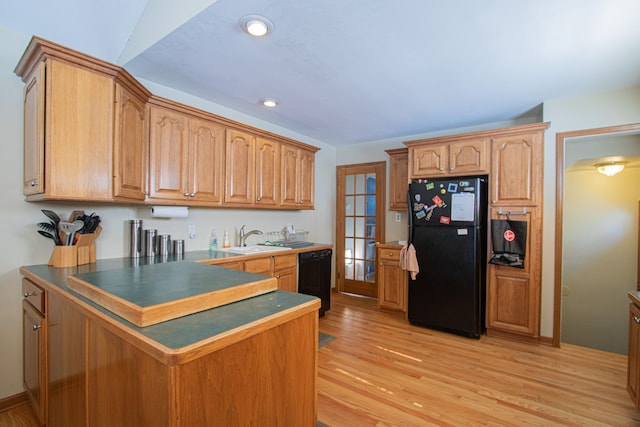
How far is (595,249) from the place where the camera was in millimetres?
4191

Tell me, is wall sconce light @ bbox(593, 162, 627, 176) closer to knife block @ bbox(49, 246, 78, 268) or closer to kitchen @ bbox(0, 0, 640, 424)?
kitchen @ bbox(0, 0, 640, 424)

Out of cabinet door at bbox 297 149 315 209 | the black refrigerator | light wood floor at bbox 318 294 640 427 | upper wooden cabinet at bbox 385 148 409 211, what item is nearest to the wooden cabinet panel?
light wood floor at bbox 318 294 640 427

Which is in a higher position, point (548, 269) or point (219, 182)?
point (219, 182)

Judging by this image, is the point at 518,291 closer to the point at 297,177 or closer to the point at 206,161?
the point at 297,177

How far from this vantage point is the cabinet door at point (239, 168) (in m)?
2.97

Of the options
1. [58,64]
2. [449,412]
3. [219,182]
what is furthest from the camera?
[219,182]

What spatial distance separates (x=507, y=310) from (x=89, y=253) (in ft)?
12.6

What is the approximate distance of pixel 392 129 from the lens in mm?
4090

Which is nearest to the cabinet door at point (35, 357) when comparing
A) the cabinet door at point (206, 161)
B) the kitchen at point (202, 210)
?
the kitchen at point (202, 210)

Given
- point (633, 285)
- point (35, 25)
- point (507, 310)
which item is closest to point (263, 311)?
point (35, 25)

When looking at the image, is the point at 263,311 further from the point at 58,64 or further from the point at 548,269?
the point at 548,269

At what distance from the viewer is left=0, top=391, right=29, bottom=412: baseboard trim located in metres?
1.93

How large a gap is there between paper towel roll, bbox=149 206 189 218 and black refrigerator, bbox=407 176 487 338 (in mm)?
2433

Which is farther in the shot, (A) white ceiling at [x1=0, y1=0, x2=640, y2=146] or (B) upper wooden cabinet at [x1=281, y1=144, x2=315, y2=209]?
(B) upper wooden cabinet at [x1=281, y1=144, x2=315, y2=209]
